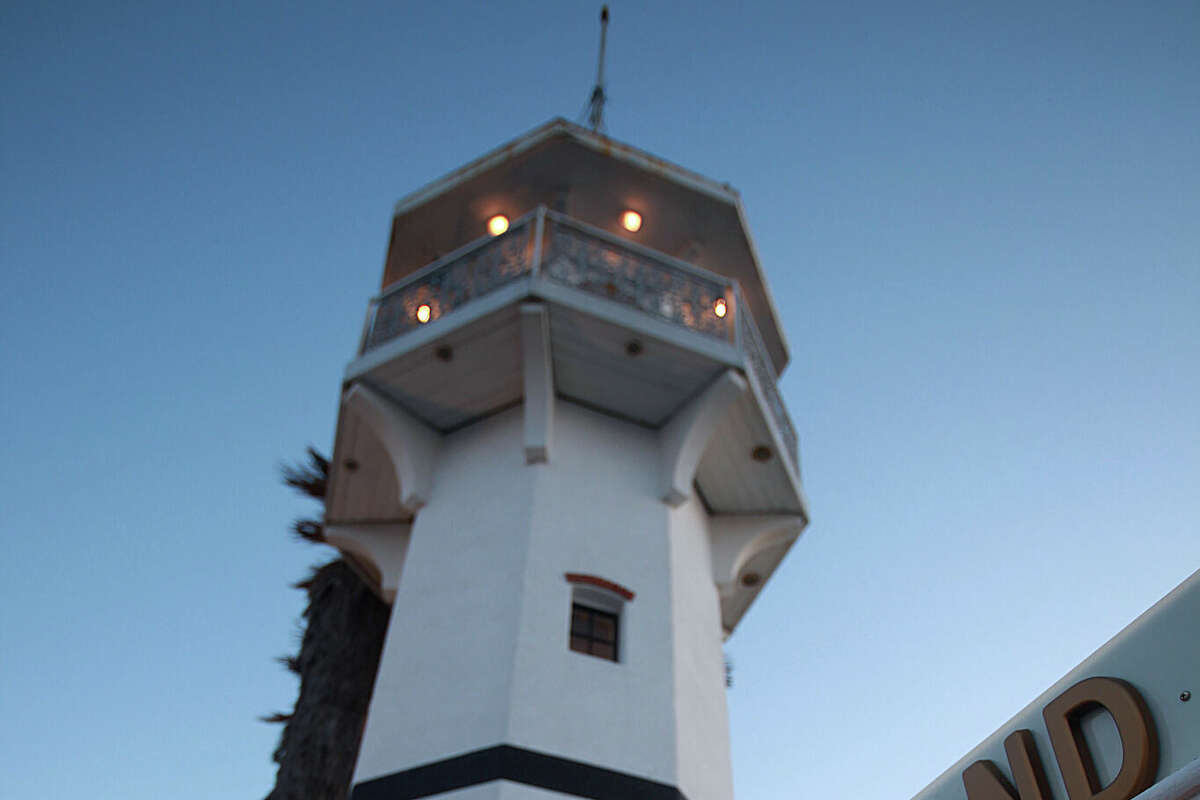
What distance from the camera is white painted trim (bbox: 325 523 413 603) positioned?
12.6 meters

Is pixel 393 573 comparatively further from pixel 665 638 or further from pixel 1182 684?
pixel 1182 684

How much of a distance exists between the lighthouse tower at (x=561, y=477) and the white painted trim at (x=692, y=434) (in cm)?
3

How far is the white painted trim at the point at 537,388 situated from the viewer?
10.9 metres

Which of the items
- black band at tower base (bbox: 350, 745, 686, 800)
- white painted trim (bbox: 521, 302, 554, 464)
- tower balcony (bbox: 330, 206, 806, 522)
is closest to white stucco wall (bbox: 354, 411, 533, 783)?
black band at tower base (bbox: 350, 745, 686, 800)

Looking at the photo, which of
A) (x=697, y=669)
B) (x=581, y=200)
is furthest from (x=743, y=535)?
(x=581, y=200)

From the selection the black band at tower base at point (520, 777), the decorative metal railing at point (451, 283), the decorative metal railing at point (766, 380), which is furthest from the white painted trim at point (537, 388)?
the black band at tower base at point (520, 777)

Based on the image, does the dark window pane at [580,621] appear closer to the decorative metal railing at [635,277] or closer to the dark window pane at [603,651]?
the dark window pane at [603,651]

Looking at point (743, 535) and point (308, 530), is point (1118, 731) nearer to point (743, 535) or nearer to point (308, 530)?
point (743, 535)

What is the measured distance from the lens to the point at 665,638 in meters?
9.89

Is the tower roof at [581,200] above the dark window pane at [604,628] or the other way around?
above

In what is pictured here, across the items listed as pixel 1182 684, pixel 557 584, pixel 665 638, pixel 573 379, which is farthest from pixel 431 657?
pixel 1182 684

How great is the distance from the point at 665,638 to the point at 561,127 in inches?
267

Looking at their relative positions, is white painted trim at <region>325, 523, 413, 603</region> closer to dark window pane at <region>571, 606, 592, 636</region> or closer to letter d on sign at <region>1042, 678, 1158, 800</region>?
dark window pane at <region>571, 606, 592, 636</region>

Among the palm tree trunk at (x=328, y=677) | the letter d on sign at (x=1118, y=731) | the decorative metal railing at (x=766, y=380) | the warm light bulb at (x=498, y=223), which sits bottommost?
the letter d on sign at (x=1118, y=731)
